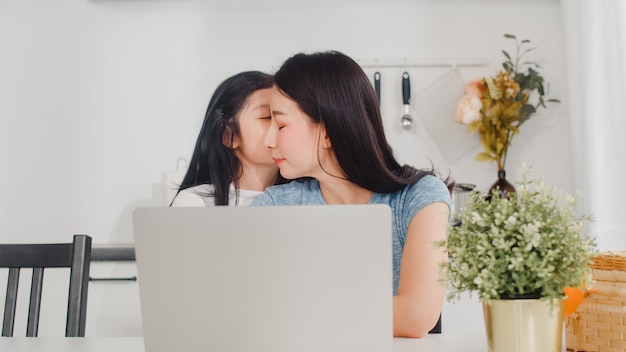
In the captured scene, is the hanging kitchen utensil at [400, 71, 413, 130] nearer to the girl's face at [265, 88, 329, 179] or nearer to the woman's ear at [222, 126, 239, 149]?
the woman's ear at [222, 126, 239, 149]

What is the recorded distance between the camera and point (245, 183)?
6.13ft

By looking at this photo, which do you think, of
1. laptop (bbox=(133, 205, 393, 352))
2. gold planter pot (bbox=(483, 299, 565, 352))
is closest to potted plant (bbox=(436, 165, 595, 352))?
gold planter pot (bbox=(483, 299, 565, 352))

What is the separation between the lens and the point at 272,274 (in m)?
0.85

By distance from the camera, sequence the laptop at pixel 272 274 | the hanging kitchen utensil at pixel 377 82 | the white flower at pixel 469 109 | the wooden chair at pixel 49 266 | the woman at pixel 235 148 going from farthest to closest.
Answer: the hanging kitchen utensil at pixel 377 82 → the white flower at pixel 469 109 → the woman at pixel 235 148 → the wooden chair at pixel 49 266 → the laptop at pixel 272 274

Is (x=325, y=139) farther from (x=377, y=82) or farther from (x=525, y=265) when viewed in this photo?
(x=377, y=82)

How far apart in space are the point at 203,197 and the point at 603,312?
1031 mm

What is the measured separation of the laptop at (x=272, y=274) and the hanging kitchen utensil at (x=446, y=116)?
205 cm

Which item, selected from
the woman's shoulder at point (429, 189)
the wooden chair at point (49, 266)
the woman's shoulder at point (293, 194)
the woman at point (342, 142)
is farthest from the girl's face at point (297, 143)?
the wooden chair at point (49, 266)

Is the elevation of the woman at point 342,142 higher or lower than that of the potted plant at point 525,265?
higher

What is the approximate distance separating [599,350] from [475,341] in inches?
8.4

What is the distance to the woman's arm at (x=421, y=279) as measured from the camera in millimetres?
1209

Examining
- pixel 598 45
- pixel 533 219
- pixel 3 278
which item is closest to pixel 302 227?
pixel 533 219

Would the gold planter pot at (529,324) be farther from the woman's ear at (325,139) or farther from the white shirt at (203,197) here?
the white shirt at (203,197)

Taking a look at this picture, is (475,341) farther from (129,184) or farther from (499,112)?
(129,184)
